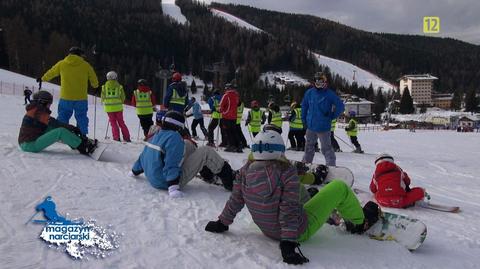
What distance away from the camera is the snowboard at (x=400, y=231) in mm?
3885

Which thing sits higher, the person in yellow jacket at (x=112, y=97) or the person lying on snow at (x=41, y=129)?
the person in yellow jacket at (x=112, y=97)

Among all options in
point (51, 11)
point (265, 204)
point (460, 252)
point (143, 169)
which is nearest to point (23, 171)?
point (143, 169)

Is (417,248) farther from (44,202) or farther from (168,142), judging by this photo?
(44,202)

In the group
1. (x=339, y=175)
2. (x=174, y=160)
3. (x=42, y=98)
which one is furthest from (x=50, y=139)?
(x=339, y=175)

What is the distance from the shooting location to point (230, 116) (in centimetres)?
1003

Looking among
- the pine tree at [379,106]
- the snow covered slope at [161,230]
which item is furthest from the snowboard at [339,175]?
the pine tree at [379,106]

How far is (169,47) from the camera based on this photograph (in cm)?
13788

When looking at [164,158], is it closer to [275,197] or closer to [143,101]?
[275,197]

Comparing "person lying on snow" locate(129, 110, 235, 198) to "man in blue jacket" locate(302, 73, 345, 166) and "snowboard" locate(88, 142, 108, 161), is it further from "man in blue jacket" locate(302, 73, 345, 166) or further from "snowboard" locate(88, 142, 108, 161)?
"man in blue jacket" locate(302, 73, 345, 166)

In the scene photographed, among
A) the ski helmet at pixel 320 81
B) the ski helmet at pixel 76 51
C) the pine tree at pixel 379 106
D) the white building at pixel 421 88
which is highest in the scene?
the white building at pixel 421 88

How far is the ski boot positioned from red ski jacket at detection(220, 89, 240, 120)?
20.2 feet

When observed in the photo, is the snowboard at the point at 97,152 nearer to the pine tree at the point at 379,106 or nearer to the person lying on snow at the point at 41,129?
the person lying on snow at the point at 41,129

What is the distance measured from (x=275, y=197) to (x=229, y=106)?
21.9ft

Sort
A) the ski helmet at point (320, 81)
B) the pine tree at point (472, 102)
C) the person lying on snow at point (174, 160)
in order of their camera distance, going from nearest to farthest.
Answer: the person lying on snow at point (174, 160)
the ski helmet at point (320, 81)
the pine tree at point (472, 102)
